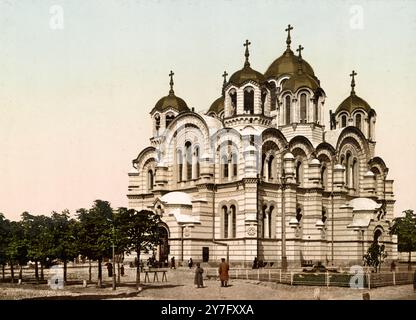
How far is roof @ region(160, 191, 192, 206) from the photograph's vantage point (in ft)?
160

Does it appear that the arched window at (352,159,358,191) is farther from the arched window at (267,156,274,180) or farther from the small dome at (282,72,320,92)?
the arched window at (267,156,274,180)

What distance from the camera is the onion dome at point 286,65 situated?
194 ft

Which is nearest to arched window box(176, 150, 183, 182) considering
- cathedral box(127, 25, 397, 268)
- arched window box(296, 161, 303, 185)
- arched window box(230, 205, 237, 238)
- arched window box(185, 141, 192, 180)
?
cathedral box(127, 25, 397, 268)

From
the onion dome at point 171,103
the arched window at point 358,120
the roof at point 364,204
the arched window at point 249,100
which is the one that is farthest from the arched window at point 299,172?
the onion dome at point 171,103

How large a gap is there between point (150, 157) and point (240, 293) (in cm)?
3078

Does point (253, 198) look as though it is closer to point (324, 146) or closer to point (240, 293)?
point (324, 146)

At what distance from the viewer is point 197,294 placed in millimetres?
27000

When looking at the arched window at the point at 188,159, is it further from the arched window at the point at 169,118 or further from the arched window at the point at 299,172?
the arched window at the point at 299,172

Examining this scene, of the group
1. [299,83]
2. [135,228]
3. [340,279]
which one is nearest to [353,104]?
[299,83]

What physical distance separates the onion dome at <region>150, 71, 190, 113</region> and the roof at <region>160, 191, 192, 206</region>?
10874 millimetres

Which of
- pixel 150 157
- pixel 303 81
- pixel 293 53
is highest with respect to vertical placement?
pixel 293 53

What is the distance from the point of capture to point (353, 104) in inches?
2370

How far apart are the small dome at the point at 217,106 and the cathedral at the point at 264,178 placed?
20.6ft
